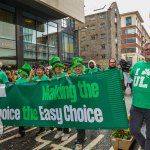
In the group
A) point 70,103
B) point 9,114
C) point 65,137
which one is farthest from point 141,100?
point 9,114

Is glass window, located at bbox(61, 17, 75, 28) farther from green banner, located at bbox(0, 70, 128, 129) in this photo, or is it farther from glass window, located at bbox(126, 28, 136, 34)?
glass window, located at bbox(126, 28, 136, 34)

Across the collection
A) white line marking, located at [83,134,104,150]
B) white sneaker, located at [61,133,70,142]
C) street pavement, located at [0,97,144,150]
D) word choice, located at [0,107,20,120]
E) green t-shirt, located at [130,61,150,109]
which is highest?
green t-shirt, located at [130,61,150,109]

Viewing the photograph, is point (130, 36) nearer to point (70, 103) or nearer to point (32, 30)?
point (32, 30)

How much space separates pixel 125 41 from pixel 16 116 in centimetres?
7138

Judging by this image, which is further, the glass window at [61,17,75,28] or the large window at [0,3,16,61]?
the glass window at [61,17,75,28]

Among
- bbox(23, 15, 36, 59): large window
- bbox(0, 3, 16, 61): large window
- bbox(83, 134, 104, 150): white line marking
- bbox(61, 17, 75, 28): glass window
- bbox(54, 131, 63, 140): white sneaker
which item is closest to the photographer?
bbox(83, 134, 104, 150): white line marking

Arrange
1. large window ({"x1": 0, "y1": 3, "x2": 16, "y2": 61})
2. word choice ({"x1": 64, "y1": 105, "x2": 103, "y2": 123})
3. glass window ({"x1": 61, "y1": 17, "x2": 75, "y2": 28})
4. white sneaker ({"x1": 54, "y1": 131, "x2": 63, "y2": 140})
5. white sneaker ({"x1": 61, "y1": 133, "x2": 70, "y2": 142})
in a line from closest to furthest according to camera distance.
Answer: word choice ({"x1": 64, "y1": 105, "x2": 103, "y2": 123}) → white sneaker ({"x1": 61, "y1": 133, "x2": 70, "y2": 142}) → white sneaker ({"x1": 54, "y1": 131, "x2": 63, "y2": 140}) → large window ({"x1": 0, "y1": 3, "x2": 16, "y2": 61}) → glass window ({"x1": 61, "y1": 17, "x2": 75, "y2": 28})

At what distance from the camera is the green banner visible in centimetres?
447

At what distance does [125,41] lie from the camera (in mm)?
74188

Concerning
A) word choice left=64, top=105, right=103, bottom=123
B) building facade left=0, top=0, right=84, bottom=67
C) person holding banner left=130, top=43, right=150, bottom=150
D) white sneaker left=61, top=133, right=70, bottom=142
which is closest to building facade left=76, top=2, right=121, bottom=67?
building facade left=0, top=0, right=84, bottom=67

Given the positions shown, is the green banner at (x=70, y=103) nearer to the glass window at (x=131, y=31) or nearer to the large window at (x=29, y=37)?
the large window at (x=29, y=37)

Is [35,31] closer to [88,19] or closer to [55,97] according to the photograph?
[55,97]

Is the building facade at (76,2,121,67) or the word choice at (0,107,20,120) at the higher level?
the building facade at (76,2,121,67)

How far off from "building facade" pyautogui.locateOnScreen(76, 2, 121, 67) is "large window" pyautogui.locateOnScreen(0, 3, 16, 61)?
108ft
